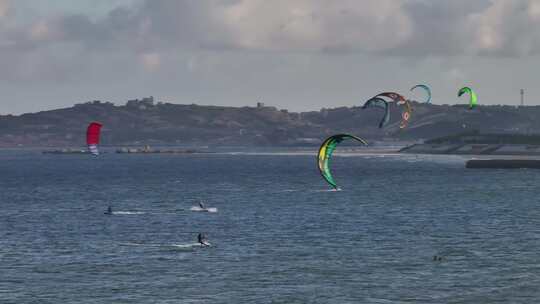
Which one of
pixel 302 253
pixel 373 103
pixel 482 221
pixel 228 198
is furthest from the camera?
pixel 228 198

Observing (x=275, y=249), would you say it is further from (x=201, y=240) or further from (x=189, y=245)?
(x=189, y=245)

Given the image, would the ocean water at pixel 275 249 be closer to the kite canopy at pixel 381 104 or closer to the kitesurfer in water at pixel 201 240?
the kitesurfer in water at pixel 201 240

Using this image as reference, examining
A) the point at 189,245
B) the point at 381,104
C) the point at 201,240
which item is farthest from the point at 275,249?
the point at 381,104

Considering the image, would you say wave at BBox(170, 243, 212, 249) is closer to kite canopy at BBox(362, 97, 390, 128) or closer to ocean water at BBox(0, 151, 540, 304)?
ocean water at BBox(0, 151, 540, 304)

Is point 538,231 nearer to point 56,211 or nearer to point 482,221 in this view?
point 482,221

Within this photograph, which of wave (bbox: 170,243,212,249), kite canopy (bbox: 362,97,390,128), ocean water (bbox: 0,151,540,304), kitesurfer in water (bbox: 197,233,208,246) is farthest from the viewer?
kite canopy (bbox: 362,97,390,128)

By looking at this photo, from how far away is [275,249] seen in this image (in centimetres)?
9119

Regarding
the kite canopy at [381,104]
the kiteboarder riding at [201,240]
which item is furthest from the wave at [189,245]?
the kite canopy at [381,104]

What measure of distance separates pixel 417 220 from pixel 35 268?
46741 millimetres

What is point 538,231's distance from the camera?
104562 millimetres

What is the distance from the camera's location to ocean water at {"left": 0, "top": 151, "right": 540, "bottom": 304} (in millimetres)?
71250

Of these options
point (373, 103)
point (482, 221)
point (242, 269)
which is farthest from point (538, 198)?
point (242, 269)

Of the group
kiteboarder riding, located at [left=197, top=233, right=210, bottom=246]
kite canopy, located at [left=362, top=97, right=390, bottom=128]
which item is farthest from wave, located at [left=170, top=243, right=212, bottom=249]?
kite canopy, located at [left=362, top=97, right=390, bottom=128]

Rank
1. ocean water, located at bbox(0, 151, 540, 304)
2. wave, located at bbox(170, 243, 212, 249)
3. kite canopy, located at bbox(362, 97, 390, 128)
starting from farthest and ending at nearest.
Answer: kite canopy, located at bbox(362, 97, 390, 128)
wave, located at bbox(170, 243, 212, 249)
ocean water, located at bbox(0, 151, 540, 304)
